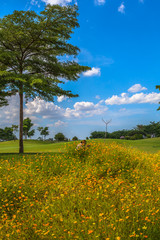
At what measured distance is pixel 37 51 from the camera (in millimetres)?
18781

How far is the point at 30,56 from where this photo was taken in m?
19.0

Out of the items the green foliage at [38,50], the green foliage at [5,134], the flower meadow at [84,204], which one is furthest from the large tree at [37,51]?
the green foliage at [5,134]

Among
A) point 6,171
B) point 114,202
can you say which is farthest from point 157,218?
point 6,171

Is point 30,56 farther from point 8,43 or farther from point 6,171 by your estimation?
point 6,171

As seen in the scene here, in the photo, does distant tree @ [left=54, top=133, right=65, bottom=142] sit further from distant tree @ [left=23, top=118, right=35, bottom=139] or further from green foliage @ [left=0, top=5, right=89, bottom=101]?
green foliage @ [left=0, top=5, right=89, bottom=101]

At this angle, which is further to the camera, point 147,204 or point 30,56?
point 30,56

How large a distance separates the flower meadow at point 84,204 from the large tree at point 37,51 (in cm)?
907

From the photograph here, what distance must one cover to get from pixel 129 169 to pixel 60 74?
13.6 meters

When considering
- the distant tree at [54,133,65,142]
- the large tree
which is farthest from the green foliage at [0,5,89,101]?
the distant tree at [54,133,65,142]

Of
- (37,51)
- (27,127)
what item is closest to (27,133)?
(27,127)

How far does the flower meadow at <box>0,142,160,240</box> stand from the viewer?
11.2 ft

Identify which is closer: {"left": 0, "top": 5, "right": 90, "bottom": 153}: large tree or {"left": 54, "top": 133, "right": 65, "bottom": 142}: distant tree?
{"left": 0, "top": 5, "right": 90, "bottom": 153}: large tree

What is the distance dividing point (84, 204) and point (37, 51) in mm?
17321

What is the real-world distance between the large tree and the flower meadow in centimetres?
907
